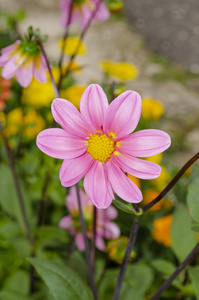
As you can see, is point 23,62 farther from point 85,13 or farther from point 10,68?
point 85,13

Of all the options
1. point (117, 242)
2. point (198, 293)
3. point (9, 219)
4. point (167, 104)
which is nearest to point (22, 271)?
point (9, 219)

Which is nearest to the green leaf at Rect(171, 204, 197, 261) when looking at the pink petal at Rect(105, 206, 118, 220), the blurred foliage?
the blurred foliage

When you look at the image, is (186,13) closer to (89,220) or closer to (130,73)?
(130,73)

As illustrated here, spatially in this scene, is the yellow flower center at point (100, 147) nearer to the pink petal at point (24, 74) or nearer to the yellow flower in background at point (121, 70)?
the pink petal at point (24, 74)

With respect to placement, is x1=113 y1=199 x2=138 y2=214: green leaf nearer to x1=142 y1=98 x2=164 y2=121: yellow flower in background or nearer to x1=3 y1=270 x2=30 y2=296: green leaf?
x1=3 y1=270 x2=30 y2=296: green leaf

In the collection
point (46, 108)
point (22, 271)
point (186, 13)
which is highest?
point (186, 13)

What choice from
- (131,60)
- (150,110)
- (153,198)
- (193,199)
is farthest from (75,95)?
(131,60)
